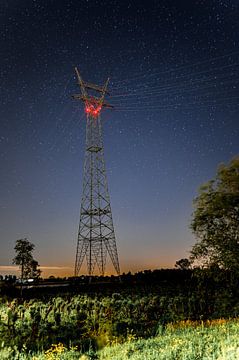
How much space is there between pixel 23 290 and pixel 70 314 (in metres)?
6.75

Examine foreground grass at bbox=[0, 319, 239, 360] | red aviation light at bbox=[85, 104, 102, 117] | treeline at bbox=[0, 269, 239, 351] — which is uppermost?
red aviation light at bbox=[85, 104, 102, 117]

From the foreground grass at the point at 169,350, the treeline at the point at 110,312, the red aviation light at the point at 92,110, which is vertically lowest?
the foreground grass at the point at 169,350

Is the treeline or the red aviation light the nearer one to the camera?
the treeline

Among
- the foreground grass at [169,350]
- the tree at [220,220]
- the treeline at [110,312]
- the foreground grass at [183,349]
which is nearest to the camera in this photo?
the foreground grass at [183,349]

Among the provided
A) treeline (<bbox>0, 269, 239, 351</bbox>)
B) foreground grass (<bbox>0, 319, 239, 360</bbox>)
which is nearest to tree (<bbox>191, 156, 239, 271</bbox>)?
treeline (<bbox>0, 269, 239, 351</bbox>)

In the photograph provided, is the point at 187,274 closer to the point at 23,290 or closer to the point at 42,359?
the point at 23,290

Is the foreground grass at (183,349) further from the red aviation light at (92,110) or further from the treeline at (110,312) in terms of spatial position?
the red aviation light at (92,110)

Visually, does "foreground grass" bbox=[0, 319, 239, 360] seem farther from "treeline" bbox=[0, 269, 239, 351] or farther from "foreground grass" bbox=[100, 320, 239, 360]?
"treeline" bbox=[0, 269, 239, 351]

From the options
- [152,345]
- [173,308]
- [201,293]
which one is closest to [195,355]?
[152,345]

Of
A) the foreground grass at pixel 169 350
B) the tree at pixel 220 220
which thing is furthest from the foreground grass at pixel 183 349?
→ the tree at pixel 220 220

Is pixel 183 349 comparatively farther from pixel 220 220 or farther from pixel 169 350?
pixel 220 220

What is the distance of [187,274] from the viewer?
26766 mm

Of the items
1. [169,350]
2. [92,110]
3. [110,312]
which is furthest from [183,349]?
[92,110]

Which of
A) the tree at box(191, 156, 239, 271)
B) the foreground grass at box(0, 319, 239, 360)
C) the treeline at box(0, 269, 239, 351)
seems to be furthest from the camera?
the tree at box(191, 156, 239, 271)
